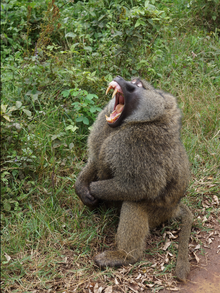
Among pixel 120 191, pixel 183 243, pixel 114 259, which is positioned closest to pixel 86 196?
pixel 120 191

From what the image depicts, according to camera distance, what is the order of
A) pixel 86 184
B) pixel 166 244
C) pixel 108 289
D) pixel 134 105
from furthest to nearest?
pixel 86 184 → pixel 166 244 → pixel 134 105 → pixel 108 289

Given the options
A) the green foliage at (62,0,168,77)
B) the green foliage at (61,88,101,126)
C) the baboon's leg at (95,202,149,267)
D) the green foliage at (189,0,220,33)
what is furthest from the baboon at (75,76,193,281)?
the green foliage at (189,0,220,33)

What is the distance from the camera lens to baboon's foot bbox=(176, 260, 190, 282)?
2764 millimetres

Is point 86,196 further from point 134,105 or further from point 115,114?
point 134,105

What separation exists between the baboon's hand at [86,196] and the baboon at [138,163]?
9.3 inches

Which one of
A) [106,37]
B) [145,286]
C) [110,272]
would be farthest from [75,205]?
[106,37]

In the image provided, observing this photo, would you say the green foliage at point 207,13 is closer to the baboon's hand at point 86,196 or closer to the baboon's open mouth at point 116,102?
the baboon's open mouth at point 116,102

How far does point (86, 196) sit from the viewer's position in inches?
125

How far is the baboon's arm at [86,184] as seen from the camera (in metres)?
3.17

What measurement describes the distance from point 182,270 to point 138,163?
896 mm

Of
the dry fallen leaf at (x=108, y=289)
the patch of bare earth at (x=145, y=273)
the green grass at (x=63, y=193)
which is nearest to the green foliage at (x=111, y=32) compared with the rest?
the green grass at (x=63, y=193)

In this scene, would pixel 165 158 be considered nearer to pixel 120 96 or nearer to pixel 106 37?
pixel 120 96

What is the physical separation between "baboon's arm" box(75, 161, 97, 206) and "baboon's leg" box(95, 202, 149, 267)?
41 centimetres

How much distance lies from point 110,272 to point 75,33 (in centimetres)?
324
